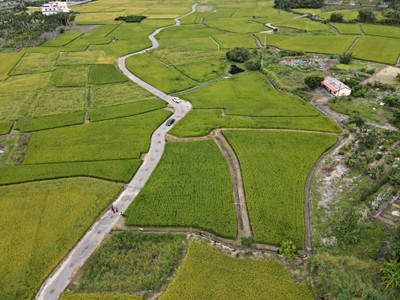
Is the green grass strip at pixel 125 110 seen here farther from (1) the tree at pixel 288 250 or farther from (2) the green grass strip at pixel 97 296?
(1) the tree at pixel 288 250

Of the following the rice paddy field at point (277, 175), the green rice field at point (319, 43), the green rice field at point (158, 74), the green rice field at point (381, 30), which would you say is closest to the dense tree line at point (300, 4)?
the green rice field at point (381, 30)

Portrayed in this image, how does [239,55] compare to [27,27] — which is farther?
[27,27]

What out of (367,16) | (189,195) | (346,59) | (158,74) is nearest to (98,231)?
(189,195)

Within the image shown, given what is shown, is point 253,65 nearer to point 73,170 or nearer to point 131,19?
point 73,170

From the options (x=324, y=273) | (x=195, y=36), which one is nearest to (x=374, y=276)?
(x=324, y=273)

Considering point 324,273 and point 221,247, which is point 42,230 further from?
point 324,273

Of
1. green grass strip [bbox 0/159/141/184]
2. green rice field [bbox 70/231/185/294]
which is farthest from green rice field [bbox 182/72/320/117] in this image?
green rice field [bbox 70/231/185/294]
